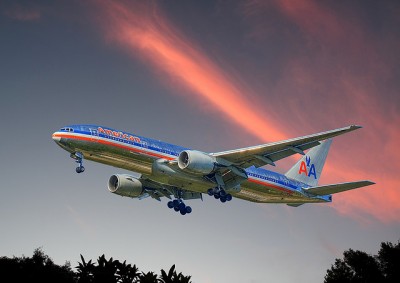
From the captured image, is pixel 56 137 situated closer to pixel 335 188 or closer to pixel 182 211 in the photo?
pixel 182 211

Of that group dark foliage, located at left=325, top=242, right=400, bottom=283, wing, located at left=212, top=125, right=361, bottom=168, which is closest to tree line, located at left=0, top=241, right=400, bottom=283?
dark foliage, located at left=325, top=242, right=400, bottom=283

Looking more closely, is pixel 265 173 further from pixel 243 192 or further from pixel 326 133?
pixel 326 133

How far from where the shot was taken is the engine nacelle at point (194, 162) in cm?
3944

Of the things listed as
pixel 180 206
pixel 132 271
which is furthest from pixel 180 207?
pixel 132 271

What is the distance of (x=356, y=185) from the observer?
4347 centimetres

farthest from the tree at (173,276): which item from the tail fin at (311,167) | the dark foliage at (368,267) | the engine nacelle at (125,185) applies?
the dark foliage at (368,267)

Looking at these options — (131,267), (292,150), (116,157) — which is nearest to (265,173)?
(292,150)

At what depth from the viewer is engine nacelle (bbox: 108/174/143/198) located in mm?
48562

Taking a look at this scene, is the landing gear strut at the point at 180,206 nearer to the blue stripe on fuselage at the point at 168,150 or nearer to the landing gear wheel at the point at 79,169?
the blue stripe on fuselage at the point at 168,150

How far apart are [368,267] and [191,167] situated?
43.1 m

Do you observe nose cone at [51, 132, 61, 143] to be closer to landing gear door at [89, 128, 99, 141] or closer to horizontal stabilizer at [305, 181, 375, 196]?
landing gear door at [89, 128, 99, 141]

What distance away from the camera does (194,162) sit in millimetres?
39469

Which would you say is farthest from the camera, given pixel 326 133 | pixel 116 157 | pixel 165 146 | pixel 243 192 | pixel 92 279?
pixel 243 192

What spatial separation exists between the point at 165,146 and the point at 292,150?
1157cm
